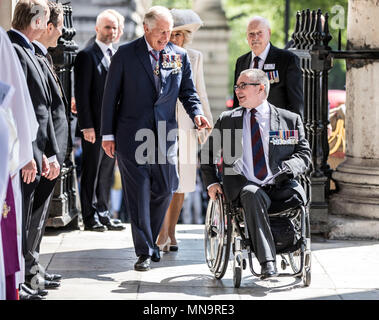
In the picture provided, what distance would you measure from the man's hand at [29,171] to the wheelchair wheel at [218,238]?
1.60 metres

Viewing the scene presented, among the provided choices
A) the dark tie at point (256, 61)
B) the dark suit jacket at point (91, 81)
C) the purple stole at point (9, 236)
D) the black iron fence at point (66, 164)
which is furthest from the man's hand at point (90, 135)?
the purple stole at point (9, 236)

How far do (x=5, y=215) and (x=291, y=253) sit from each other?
2.89 metres

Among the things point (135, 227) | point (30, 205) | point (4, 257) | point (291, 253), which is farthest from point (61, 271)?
point (4, 257)

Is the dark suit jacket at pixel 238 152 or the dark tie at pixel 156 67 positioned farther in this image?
the dark tie at pixel 156 67

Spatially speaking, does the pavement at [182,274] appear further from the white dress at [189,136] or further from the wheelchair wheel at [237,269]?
the white dress at [189,136]

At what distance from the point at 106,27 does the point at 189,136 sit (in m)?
1.69

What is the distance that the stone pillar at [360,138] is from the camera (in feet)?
31.1

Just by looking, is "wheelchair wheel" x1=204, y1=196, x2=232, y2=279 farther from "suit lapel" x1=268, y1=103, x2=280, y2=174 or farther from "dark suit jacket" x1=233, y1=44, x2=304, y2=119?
"dark suit jacket" x1=233, y1=44, x2=304, y2=119

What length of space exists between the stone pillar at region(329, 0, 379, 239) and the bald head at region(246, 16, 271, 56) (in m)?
1.56

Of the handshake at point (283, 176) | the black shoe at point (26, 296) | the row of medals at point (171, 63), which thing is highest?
the row of medals at point (171, 63)

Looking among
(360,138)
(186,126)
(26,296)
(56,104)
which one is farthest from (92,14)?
(26,296)

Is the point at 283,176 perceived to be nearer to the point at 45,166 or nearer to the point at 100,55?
the point at 45,166

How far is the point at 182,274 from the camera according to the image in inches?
305

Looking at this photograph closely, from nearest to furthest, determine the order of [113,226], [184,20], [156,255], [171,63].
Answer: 1. [171,63]
2. [156,255]
3. [184,20]
4. [113,226]
